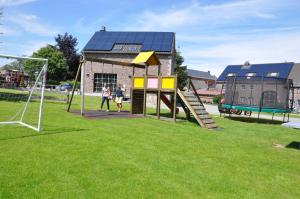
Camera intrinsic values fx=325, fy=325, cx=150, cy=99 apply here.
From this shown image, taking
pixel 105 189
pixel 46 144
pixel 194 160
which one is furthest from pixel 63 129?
pixel 105 189

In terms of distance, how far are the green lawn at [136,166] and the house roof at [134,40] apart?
2986 cm

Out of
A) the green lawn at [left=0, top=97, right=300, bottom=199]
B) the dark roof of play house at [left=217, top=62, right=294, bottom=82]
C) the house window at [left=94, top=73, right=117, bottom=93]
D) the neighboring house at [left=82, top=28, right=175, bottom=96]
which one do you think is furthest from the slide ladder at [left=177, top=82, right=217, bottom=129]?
the dark roof of play house at [left=217, top=62, right=294, bottom=82]

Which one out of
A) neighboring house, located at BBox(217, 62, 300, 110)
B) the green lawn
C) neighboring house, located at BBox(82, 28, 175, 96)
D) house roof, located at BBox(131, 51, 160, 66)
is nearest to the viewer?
the green lawn

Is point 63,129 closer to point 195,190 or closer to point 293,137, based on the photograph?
point 195,190

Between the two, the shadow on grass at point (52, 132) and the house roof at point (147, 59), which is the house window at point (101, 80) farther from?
the shadow on grass at point (52, 132)

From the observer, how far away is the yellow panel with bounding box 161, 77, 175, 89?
54.8 ft

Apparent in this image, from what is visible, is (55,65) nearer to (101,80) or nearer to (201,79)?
(101,80)

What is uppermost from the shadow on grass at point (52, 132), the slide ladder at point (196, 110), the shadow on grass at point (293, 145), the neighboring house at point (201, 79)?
the neighboring house at point (201, 79)

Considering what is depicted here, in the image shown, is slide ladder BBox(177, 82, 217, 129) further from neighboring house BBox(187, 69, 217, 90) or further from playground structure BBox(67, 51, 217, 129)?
neighboring house BBox(187, 69, 217, 90)

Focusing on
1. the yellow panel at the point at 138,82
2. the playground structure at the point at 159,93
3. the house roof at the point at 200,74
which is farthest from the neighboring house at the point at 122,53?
the house roof at the point at 200,74

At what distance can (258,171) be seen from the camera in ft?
24.0

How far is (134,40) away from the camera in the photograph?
41.7 meters

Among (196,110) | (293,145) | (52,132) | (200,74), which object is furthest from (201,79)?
(52,132)

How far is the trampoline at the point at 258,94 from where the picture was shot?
20.0 meters
